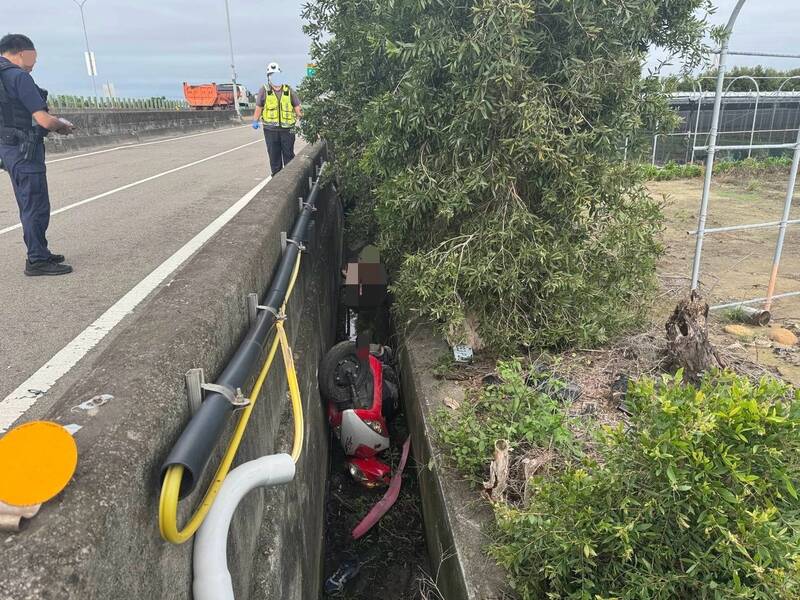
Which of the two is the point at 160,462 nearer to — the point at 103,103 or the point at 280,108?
the point at 280,108

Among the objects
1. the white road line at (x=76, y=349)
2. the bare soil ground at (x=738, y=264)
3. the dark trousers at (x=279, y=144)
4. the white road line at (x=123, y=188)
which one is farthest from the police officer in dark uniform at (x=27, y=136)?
the bare soil ground at (x=738, y=264)

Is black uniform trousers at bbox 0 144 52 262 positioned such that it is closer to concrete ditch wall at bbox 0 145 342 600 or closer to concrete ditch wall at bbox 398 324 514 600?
concrete ditch wall at bbox 0 145 342 600

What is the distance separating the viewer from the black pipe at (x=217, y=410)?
1569 mm

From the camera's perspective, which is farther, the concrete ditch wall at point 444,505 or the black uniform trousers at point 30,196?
the black uniform trousers at point 30,196

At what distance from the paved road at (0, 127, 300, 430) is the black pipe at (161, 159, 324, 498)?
1534 mm

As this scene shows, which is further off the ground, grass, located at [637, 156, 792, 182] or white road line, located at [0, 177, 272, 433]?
white road line, located at [0, 177, 272, 433]

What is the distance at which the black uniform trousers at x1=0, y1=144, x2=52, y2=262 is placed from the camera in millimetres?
5523

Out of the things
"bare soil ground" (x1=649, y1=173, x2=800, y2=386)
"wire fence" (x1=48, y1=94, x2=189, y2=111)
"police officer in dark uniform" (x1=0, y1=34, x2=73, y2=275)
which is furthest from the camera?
"wire fence" (x1=48, y1=94, x2=189, y2=111)

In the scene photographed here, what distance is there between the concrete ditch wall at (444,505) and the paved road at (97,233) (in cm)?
224

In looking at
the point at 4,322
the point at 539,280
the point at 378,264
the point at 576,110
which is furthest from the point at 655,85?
the point at 4,322

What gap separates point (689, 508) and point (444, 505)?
141 centimetres

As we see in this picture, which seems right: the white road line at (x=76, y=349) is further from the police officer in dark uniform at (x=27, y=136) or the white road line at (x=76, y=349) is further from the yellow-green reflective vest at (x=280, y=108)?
the yellow-green reflective vest at (x=280, y=108)

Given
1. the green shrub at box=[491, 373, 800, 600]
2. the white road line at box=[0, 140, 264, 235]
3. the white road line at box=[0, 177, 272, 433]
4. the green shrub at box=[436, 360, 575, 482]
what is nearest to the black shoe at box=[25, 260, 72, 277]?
the white road line at box=[0, 177, 272, 433]

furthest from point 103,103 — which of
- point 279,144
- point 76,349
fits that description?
point 76,349
